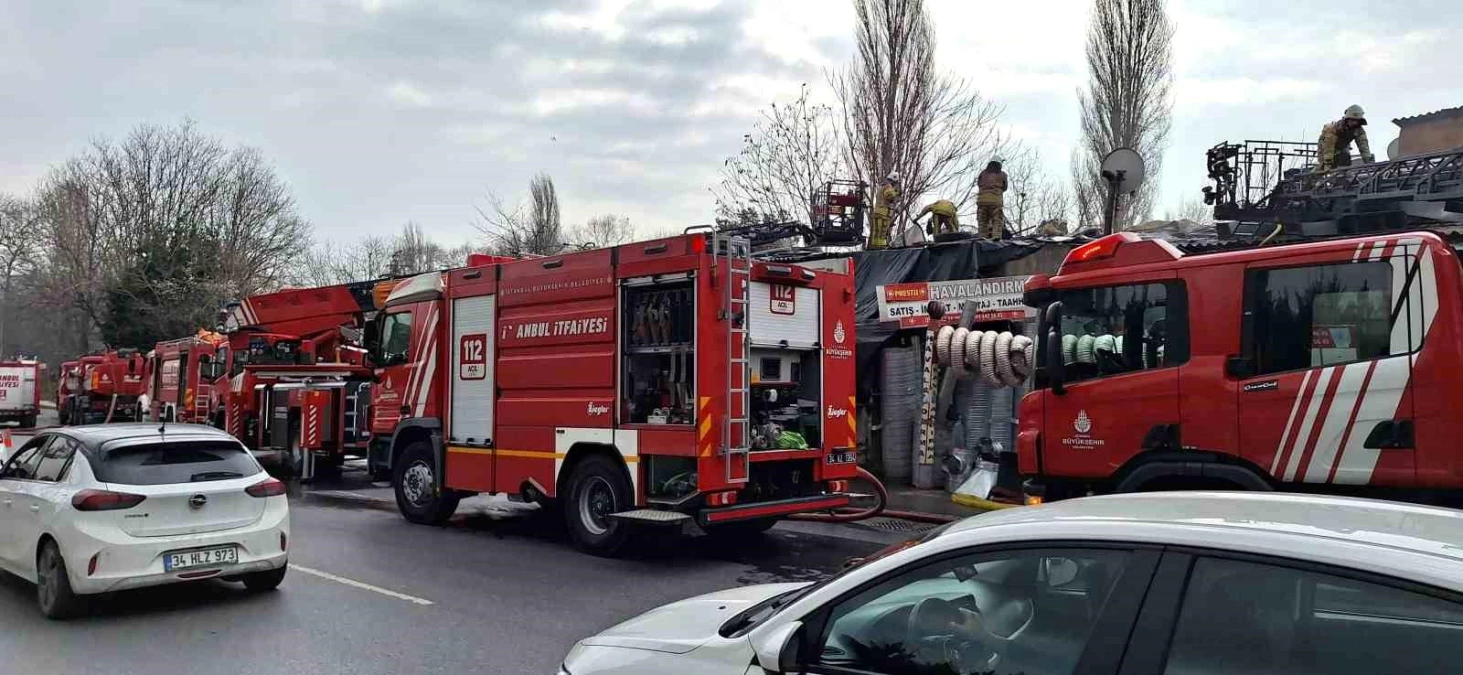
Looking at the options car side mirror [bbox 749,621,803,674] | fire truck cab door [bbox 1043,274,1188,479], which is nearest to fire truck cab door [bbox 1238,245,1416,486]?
fire truck cab door [bbox 1043,274,1188,479]

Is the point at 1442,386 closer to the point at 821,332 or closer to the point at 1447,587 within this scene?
the point at 1447,587

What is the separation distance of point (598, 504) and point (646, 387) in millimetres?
1219

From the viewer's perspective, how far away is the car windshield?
9.64ft

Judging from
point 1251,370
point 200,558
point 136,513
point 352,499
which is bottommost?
point 352,499

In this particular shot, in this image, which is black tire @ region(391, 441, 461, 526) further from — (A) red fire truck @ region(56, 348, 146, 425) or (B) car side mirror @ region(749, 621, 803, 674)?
(A) red fire truck @ region(56, 348, 146, 425)

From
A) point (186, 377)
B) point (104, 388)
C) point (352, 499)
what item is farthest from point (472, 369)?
point (104, 388)

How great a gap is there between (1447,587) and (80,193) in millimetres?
50597

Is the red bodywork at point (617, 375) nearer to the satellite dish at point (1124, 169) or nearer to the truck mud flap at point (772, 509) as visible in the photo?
the truck mud flap at point (772, 509)

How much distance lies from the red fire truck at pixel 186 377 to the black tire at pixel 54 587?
45.6 ft

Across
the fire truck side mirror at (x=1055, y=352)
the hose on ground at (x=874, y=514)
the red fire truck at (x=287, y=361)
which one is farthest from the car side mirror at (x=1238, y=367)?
the red fire truck at (x=287, y=361)

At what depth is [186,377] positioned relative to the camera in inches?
859

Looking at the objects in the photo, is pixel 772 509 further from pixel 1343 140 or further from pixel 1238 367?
pixel 1343 140

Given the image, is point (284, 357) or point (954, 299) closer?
point (954, 299)

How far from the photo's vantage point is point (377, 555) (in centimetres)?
954
